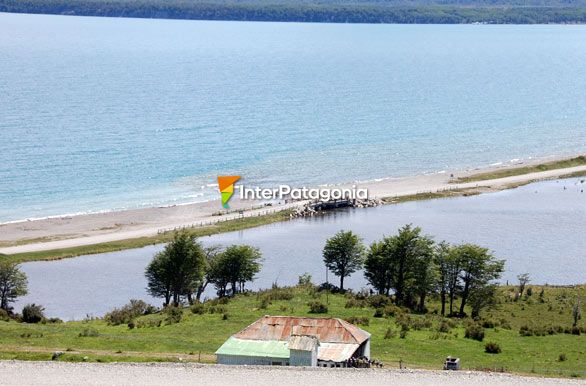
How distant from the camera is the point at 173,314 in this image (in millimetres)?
57781

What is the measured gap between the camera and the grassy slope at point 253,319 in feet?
158

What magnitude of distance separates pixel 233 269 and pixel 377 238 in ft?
65.4

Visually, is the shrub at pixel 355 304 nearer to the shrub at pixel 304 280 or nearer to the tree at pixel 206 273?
the shrub at pixel 304 280

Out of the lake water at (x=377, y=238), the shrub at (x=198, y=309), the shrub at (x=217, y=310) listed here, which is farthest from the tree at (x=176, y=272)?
the shrub at (x=217, y=310)

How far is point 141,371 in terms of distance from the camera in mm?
43562

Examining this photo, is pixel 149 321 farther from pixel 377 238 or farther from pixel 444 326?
pixel 377 238

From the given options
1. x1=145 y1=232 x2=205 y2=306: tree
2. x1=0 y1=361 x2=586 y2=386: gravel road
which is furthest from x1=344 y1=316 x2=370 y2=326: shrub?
x1=145 y1=232 x2=205 y2=306: tree

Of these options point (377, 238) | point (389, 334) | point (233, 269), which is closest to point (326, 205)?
point (377, 238)

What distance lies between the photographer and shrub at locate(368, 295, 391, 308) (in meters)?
60.5

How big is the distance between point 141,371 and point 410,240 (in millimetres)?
25534

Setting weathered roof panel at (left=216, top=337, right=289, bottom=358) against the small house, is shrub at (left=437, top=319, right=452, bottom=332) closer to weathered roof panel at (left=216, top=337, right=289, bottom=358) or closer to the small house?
the small house

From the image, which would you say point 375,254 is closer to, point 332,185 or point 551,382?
Result: point 551,382

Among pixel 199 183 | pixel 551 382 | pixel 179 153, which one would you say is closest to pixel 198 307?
pixel 551 382

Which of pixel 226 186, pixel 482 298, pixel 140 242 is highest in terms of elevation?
pixel 226 186
